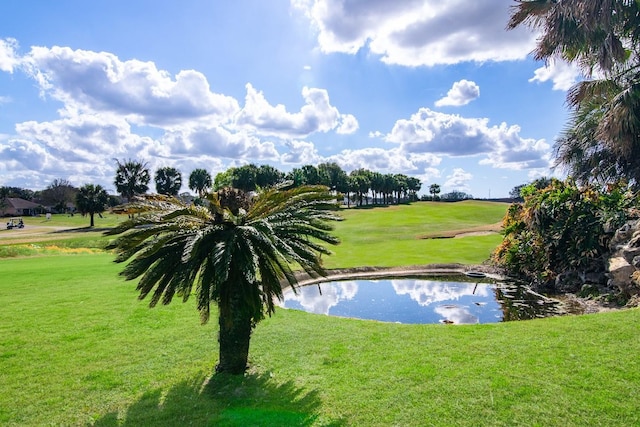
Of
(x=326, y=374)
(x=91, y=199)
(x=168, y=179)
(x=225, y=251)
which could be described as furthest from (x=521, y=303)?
(x=168, y=179)

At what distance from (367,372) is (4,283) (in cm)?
1559

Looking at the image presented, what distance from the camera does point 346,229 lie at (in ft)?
144

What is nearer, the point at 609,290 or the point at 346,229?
the point at 609,290

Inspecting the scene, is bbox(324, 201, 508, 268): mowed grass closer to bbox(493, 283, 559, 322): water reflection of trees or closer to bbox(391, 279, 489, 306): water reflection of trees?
bbox(391, 279, 489, 306): water reflection of trees

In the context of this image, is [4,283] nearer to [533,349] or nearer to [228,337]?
[228,337]

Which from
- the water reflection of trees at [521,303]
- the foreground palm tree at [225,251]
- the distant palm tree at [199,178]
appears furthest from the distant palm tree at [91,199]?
the foreground palm tree at [225,251]

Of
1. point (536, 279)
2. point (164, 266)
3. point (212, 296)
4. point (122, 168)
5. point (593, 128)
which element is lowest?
point (536, 279)

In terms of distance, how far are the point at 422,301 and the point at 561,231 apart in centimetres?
728

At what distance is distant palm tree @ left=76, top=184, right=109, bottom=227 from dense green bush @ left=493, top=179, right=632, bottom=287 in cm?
5463

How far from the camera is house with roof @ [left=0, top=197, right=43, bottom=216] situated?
88062 mm

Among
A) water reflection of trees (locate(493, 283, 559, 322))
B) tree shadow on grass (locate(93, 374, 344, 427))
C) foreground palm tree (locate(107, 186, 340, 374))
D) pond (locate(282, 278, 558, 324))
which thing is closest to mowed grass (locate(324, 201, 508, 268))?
pond (locate(282, 278, 558, 324))

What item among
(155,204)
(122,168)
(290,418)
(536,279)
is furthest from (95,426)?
(122,168)

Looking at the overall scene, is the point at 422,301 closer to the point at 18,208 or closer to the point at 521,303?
the point at 521,303

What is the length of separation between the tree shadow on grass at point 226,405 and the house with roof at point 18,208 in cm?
10025
